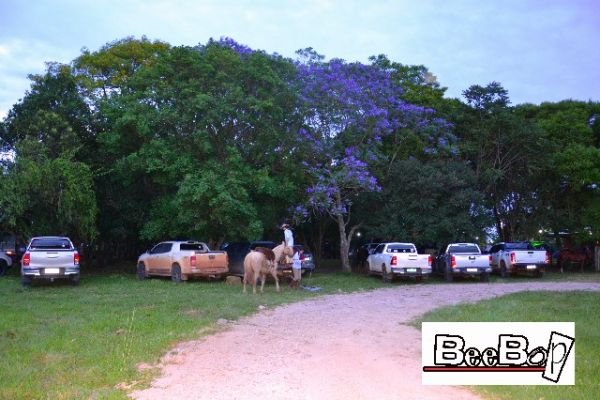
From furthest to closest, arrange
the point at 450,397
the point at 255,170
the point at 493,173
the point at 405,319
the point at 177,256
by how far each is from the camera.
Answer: the point at 493,173, the point at 255,170, the point at 177,256, the point at 405,319, the point at 450,397

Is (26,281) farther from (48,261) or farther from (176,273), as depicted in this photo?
(176,273)

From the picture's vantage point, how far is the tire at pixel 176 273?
845 inches

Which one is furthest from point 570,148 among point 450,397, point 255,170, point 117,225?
point 450,397

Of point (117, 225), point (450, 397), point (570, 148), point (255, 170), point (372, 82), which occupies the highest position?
point (372, 82)

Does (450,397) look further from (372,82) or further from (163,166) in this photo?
(372,82)

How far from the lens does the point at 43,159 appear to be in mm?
22547

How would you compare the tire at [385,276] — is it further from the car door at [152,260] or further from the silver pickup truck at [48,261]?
the silver pickup truck at [48,261]

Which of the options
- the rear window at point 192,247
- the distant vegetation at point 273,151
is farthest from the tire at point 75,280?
the rear window at point 192,247

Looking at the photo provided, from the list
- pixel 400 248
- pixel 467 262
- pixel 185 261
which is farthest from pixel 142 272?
pixel 467 262

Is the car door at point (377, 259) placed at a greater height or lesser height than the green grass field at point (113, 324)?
greater

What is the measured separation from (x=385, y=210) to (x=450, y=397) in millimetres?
21536

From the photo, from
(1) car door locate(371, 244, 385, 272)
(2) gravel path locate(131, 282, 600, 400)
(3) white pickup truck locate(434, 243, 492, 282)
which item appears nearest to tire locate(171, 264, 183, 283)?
(1) car door locate(371, 244, 385, 272)

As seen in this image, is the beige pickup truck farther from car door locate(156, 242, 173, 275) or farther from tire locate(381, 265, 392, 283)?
tire locate(381, 265, 392, 283)

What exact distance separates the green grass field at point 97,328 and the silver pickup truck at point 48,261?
497 mm
